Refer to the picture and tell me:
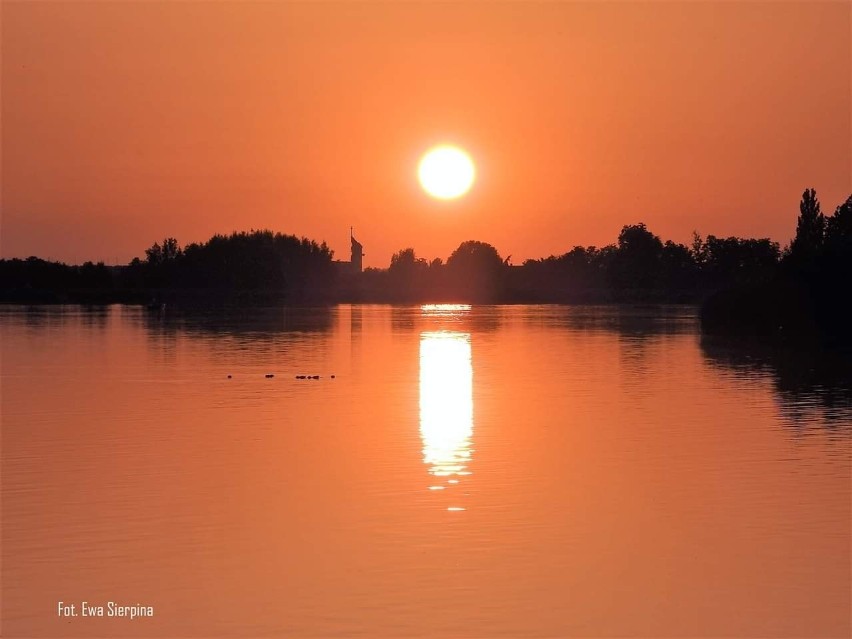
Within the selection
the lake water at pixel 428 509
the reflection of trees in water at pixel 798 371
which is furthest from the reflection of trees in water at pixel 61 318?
the lake water at pixel 428 509

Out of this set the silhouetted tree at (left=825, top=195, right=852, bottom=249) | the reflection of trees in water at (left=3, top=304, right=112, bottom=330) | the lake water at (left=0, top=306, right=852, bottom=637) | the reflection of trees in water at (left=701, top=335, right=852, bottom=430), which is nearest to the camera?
the lake water at (left=0, top=306, right=852, bottom=637)

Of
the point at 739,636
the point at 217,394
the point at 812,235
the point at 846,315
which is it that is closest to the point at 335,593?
the point at 739,636

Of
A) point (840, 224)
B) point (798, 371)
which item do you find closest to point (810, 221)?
point (840, 224)

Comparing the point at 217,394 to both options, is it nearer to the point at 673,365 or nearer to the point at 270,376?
the point at 270,376

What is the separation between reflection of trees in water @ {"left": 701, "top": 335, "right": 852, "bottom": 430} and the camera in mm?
33562

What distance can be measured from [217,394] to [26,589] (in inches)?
931

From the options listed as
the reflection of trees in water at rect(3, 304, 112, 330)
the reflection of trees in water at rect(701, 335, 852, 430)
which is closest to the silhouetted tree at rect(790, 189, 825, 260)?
the reflection of trees in water at rect(701, 335, 852, 430)

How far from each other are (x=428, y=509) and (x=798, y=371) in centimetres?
3306

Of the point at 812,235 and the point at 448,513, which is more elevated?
the point at 812,235

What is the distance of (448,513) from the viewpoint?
1892cm

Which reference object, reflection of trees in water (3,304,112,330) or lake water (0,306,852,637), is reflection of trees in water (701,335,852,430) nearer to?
lake water (0,306,852,637)

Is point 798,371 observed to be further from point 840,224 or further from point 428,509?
point 840,224

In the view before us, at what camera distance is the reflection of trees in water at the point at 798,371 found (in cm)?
3356

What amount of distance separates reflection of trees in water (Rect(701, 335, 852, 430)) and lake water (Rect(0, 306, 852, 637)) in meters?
0.30
